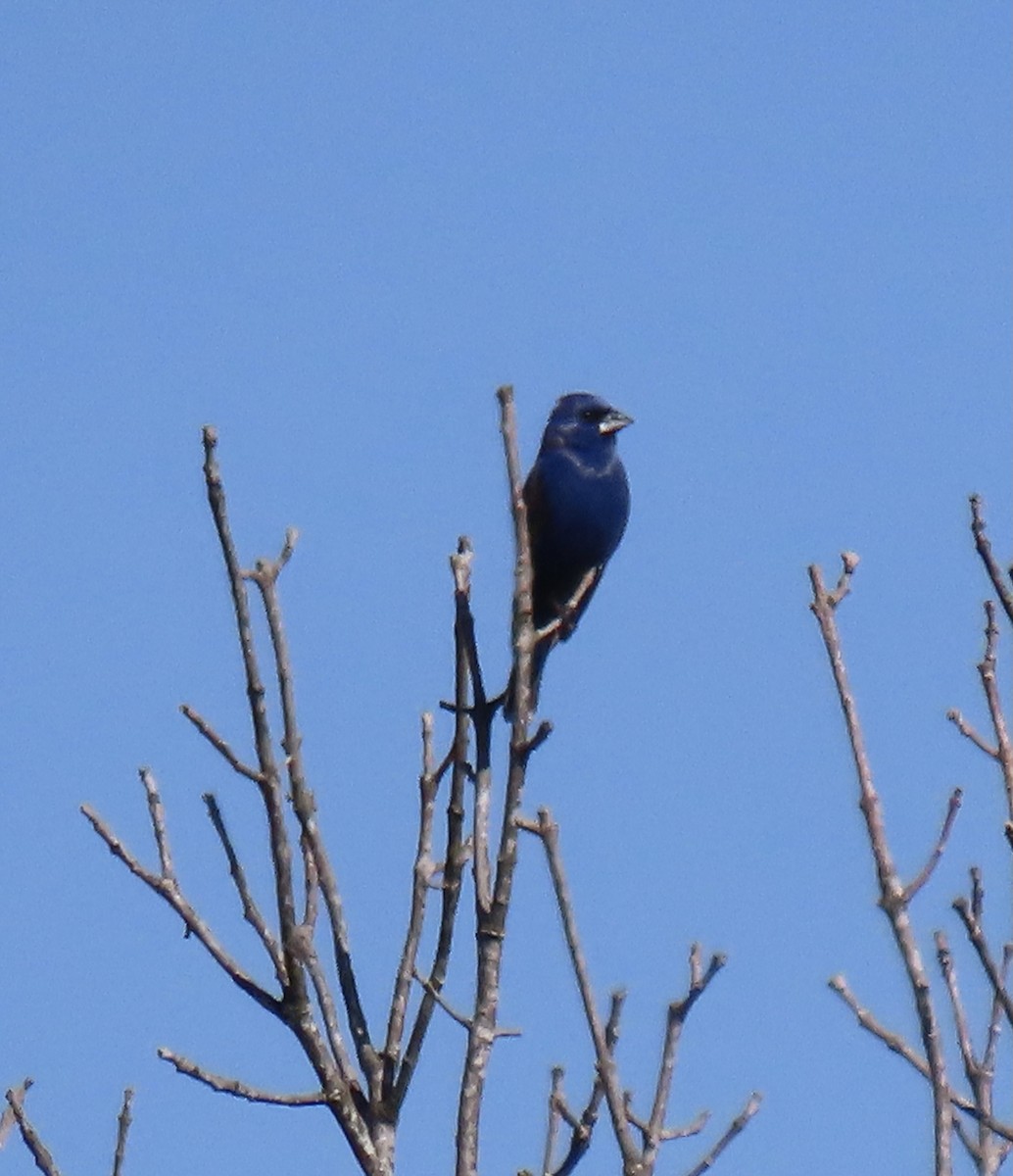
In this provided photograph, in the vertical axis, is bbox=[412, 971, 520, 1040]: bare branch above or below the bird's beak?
below

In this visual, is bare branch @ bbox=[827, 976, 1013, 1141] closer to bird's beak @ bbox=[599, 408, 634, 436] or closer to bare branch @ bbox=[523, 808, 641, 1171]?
bare branch @ bbox=[523, 808, 641, 1171]

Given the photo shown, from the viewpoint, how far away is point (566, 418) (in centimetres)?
1152

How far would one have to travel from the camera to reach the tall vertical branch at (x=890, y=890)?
3.98 meters

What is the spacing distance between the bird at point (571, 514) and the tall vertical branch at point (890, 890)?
18.9 feet

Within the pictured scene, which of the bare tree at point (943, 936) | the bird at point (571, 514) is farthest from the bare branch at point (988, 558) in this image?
the bird at point (571, 514)

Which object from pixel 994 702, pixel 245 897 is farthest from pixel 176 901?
pixel 994 702

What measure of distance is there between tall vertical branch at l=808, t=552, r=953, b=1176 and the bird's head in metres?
6.78

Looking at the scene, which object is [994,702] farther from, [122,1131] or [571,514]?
[571,514]

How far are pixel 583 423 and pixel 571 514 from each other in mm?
909

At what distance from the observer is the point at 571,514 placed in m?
10.7

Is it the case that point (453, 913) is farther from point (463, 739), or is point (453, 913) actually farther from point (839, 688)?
point (839, 688)

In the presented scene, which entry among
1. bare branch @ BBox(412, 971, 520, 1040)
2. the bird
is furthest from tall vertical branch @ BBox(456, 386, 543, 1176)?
the bird

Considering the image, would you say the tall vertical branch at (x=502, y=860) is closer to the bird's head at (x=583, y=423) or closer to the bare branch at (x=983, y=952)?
the bare branch at (x=983, y=952)

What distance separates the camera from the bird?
10672 millimetres
